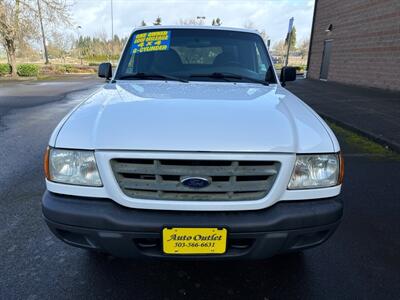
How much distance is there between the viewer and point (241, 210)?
2.01 metres

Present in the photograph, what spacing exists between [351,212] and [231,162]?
2232 millimetres

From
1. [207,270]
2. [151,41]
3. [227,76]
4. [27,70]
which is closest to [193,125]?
[207,270]

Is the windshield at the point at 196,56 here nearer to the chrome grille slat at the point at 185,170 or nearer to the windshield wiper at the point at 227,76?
the windshield wiper at the point at 227,76

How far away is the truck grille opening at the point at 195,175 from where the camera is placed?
6.37ft

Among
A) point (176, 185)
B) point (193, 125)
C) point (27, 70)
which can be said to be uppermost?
point (193, 125)

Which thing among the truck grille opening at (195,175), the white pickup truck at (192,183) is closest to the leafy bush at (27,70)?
the white pickup truck at (192,183)

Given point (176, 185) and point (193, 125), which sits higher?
point (193, 125)

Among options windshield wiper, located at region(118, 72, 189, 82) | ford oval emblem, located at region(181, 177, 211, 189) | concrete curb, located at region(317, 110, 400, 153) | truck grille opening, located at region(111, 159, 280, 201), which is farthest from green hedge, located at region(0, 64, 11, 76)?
ford oval emblem, located at region(181, 177, 211, 189)

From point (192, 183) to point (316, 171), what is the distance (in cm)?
79

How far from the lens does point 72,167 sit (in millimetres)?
2066

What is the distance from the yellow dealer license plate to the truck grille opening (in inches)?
7.2

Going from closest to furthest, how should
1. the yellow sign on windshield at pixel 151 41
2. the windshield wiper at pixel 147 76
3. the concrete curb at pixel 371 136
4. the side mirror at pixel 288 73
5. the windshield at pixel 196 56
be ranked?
the windshield wiper at pixel 147 76 → the windshield at pixel 196 56 → the yellow sign on windshield at pixel 151 41 → the side mirror at pixel 288 73 → the concrete curb at pixel 371 136

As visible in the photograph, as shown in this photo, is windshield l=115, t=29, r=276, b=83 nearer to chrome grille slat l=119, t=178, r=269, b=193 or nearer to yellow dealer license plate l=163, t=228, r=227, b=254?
chrome grille slat l=119, t=178, r=269, b=193

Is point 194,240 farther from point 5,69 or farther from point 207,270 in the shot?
point 5,69
